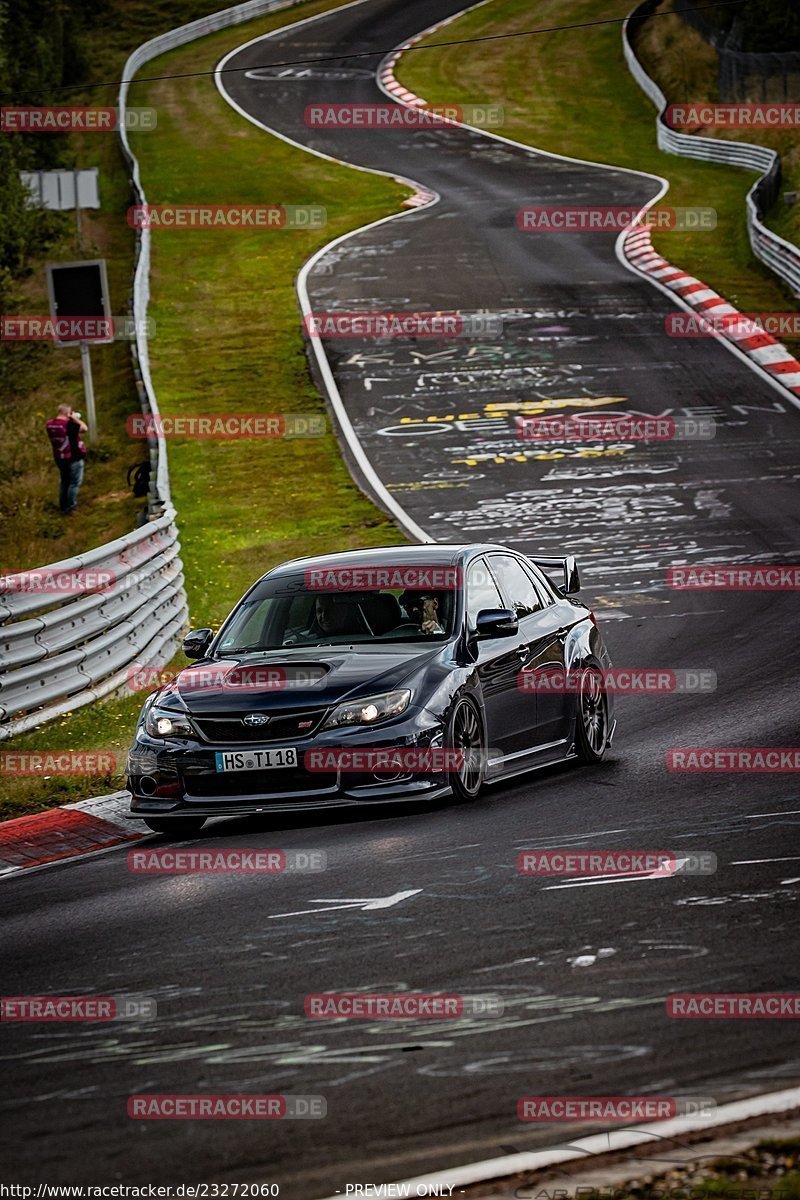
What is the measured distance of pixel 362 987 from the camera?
6.63 m

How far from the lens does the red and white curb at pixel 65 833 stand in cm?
1027

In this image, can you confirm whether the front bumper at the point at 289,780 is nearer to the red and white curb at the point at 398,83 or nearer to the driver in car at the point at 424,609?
the driver in car at the point at 424,609

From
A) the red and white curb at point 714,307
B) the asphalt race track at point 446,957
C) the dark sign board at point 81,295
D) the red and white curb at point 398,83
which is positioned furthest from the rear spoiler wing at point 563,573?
the red and white curb at point 398,83

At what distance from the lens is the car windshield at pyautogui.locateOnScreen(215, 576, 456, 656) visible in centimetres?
1098

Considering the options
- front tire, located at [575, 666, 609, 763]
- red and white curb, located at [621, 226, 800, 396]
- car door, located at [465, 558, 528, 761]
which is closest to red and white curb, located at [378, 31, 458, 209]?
red and white curb, located at [621, 226, 800, 396]

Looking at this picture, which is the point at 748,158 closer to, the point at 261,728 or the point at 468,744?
the point at 468,744

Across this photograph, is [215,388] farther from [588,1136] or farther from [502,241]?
[588,1136]

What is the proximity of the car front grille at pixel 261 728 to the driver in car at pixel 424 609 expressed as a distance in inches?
49.2

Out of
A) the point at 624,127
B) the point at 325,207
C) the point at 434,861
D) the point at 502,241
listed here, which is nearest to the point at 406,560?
the point at 434,861

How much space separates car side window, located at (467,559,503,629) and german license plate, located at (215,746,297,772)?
5.53ft

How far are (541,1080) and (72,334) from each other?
23502 millimetres

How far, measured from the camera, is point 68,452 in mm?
26062

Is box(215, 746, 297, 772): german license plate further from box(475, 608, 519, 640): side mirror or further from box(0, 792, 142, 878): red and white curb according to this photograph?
box(475, 608, 519, 640): side mirror

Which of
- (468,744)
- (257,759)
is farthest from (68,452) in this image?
(257,759)
